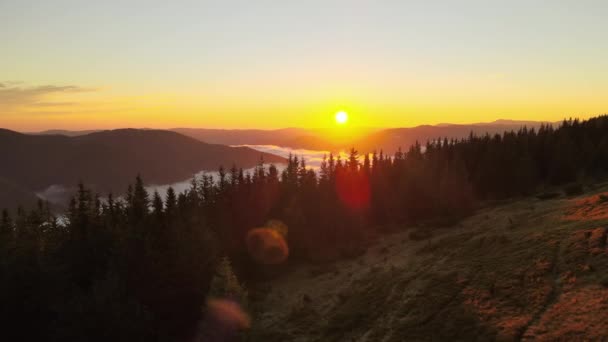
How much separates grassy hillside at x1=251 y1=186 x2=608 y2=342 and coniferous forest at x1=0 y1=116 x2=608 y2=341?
958 cm

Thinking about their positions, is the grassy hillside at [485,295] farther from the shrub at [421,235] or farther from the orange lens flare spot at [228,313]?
the shrub at [421,235]

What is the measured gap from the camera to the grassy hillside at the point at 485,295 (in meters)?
18.3

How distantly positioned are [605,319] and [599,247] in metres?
7.38

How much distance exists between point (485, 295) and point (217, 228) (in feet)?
159

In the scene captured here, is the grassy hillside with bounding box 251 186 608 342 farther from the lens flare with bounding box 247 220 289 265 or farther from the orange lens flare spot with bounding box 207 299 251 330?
the lens flare with bounding box 247 220 289 265

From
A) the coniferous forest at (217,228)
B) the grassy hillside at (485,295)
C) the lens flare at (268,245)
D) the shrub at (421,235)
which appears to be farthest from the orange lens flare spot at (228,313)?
the shrub at (421,235)

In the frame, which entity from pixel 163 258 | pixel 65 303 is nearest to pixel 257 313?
pixel 163 258

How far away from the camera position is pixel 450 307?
22.4 meters

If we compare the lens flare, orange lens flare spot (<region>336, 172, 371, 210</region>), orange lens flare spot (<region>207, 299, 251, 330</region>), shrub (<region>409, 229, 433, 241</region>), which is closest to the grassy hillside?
orange lens flare spot (<region>207, 299, 251, 330</region>)

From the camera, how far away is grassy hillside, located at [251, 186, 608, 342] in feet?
59.9

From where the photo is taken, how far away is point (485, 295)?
2203 cm

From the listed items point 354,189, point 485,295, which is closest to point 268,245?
point 354,189

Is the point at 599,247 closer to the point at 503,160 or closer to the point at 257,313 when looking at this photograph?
the point at 257,313

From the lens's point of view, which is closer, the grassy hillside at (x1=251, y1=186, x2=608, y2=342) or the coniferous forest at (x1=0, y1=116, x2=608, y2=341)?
the grassy hillside at (x1=251, y1=186, x2=608, y2=342)
